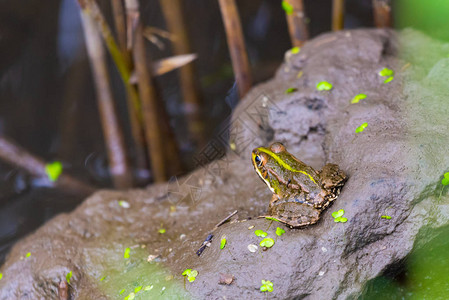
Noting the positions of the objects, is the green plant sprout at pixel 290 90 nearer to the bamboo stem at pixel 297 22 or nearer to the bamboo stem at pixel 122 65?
the bamboo stem at pixel 297 22

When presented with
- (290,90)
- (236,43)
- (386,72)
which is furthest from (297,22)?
(386,72)

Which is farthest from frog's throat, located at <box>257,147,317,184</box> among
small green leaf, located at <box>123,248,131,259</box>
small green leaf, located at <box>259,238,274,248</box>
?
small green leaf, located at <box>123,248,131,259</box>

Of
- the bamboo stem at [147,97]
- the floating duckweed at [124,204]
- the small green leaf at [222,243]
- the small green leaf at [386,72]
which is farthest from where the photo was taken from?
the bamboo stem at [147,97]

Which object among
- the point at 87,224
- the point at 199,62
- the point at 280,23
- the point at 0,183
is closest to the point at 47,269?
the point at 87,224

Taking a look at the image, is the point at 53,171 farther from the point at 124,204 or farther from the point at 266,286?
the point at 266,286

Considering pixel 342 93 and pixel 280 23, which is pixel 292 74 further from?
pixel 280 23

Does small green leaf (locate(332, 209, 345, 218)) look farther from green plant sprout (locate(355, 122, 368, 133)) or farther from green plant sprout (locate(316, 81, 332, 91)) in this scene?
green plant sprout (locate(316, 81, 332, 91))

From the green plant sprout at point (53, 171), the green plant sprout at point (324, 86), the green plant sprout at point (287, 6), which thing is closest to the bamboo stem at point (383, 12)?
the green plant sprout at point (287, 6)
